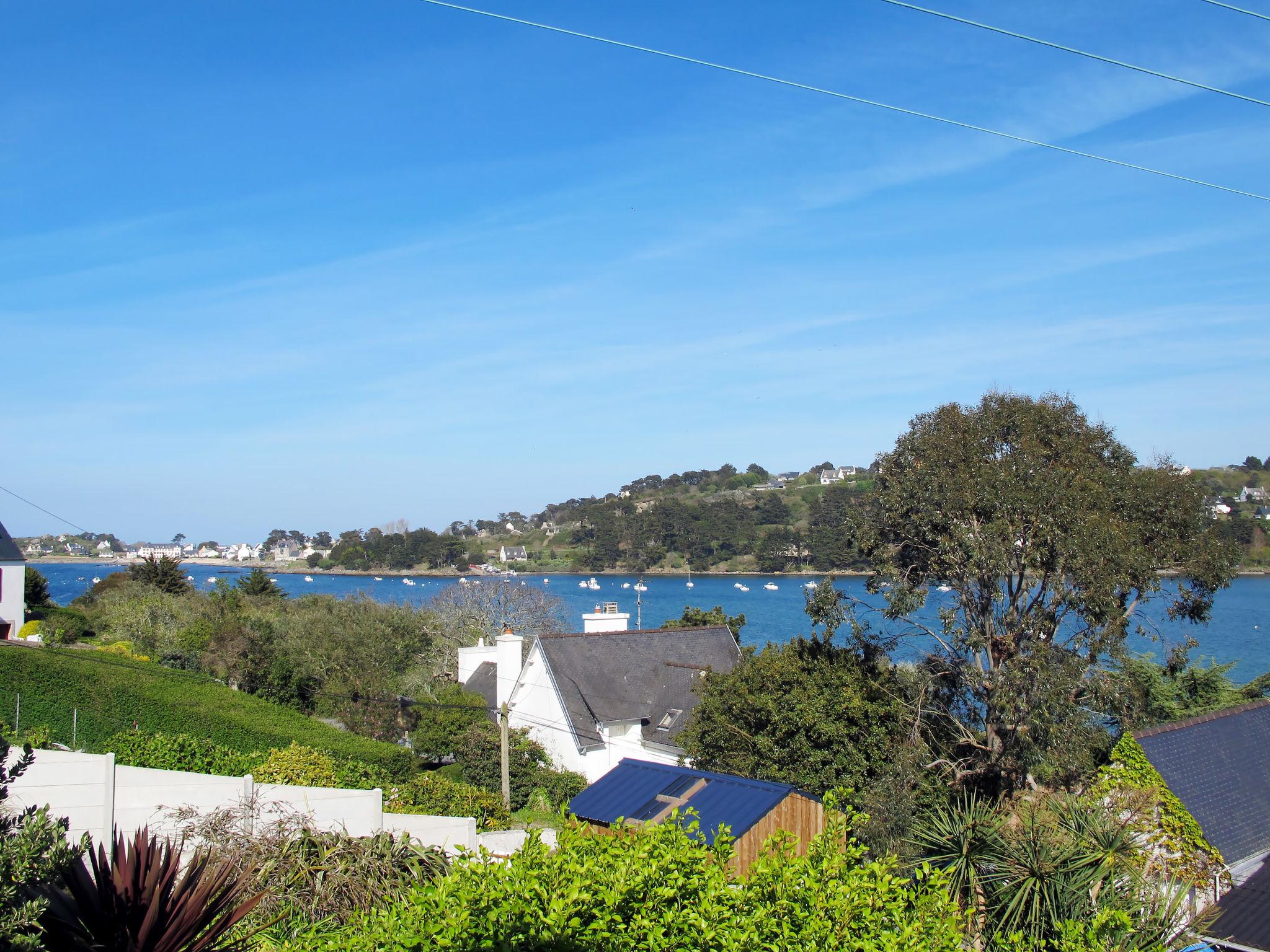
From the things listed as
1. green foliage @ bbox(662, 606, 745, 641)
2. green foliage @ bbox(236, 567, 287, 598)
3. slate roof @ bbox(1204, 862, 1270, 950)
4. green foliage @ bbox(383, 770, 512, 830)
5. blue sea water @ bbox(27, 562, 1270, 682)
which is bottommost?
blue sea water @ bbox(27, 562, 1270, 682)

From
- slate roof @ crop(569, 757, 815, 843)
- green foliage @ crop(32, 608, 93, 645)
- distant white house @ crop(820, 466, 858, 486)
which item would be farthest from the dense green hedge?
distant white house @ crop(820, 466, 858, 486)

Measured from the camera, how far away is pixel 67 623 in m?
42.5

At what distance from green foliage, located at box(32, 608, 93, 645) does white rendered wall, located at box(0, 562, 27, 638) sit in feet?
3.05

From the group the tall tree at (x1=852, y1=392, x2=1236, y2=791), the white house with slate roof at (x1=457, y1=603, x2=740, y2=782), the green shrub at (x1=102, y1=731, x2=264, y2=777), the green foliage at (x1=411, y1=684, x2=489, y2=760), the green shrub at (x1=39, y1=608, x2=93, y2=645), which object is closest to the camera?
the green shrub at (x1=102, y1=731, x2=264, y2=777)

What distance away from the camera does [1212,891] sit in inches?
533

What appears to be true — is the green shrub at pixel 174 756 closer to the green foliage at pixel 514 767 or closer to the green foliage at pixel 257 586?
the green foliage at pixel 514 767

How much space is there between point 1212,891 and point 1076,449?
10.1 m

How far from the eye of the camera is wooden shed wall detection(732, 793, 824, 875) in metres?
12.7

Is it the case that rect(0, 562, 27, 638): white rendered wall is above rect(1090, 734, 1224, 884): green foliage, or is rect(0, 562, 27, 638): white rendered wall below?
above

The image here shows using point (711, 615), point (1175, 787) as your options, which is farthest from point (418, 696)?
point (1175, 787)

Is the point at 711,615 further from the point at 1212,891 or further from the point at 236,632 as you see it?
the point at 1212,891

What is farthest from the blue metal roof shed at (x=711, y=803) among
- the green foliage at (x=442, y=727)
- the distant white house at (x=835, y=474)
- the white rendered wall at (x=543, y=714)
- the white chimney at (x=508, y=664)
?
the distant white house at (x=835, y=474)

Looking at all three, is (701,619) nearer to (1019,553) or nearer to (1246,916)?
(1019,553)

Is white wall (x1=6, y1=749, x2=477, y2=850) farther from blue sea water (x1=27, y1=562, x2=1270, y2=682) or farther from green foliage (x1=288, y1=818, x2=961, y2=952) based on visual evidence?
blue sea water (x1=27, y1=562, x2=1270, y2=682)
